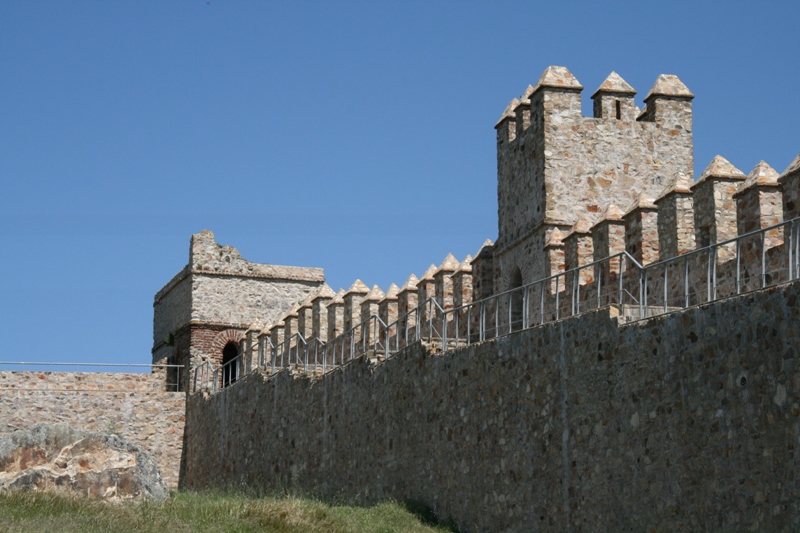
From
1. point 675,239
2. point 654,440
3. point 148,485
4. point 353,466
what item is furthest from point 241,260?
point 654,440

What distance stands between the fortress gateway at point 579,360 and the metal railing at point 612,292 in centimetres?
5

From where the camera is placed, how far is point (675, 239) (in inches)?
699

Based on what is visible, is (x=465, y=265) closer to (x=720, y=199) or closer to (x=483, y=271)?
(x=483, y=271)

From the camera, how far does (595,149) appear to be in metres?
23.0

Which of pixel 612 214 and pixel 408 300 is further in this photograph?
pixel 408 300

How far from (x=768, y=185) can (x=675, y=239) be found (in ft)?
7.37

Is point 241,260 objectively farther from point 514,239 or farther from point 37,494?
point 37,494

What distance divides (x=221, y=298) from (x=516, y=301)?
644 inches

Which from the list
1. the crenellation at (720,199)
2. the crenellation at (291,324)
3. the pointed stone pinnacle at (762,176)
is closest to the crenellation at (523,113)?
the crenellation at (720,199)

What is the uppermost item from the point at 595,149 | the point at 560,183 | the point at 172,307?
the point at 595,149

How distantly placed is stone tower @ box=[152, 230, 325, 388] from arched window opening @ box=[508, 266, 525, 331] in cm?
1415

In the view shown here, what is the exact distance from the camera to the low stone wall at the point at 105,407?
34.7 m

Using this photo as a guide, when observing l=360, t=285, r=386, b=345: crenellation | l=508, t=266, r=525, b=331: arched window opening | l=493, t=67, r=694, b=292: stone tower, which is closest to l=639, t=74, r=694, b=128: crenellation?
l=493, t=67, r=694, b=292: stone tower

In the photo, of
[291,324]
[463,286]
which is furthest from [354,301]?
[463,286]
